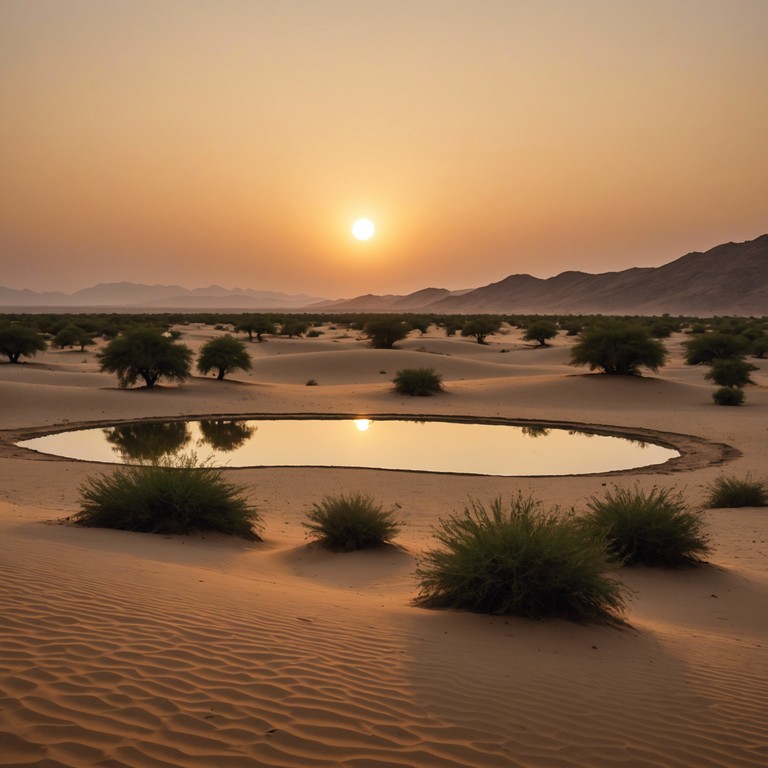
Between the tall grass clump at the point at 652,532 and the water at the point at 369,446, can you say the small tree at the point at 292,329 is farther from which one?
the tall grass clump at the point at 652,532

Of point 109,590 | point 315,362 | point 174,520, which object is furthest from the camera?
point 315,362

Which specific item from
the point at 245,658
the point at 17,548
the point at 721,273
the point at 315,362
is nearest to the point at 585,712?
the point at 245,658

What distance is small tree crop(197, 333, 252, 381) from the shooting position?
3872cm

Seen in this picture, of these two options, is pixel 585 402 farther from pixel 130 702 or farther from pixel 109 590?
pixel 130 702

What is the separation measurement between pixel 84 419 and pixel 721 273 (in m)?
182

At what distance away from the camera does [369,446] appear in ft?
Result: 74.0

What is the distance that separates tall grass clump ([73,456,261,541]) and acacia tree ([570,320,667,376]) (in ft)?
94.1

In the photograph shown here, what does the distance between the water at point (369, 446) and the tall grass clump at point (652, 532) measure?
6.89 m

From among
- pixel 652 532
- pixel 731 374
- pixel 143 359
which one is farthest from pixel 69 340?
pixel 652 532

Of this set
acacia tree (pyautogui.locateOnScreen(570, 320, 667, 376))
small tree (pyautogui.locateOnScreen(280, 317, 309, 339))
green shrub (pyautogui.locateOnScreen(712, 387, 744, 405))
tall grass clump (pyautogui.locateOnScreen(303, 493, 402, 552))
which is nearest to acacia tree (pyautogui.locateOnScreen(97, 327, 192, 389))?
acacia tree (pyautogui.locateOnScreen(570, 320, 667, 376))

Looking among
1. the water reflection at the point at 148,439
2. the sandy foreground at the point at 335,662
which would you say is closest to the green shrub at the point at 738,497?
the sandy foreground at the point at 335,662

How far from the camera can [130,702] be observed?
187 inches

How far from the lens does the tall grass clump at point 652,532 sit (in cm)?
1113

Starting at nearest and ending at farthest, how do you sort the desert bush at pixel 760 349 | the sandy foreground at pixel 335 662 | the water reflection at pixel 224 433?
the sandy foreground at pixel 335 662 < the water reflection at pixel 224 433 < the desert bush at pixel 760 349
